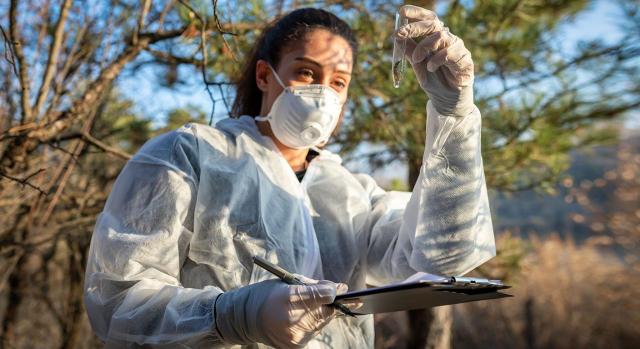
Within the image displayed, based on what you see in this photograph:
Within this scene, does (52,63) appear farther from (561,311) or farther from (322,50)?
(561,311)

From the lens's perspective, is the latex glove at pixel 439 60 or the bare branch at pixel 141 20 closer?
the latex glove at pixel 439 60

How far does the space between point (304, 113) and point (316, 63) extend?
142mm

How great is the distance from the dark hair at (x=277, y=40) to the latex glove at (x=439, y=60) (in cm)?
36

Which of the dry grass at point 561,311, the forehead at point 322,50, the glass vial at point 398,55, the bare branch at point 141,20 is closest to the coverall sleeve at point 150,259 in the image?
the forehead at point 322,50

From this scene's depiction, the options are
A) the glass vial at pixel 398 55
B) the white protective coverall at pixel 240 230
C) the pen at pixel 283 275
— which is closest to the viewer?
the pen at pixel 283 275

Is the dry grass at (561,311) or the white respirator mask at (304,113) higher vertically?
the white respirator mask at (304,113)

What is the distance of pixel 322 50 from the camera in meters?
1.68

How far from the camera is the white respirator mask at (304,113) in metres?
1.65

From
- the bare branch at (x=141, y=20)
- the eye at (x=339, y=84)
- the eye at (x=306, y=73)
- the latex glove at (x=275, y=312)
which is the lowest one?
the latex glove at (x=275, y=312)

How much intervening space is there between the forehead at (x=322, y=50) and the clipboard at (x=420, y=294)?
0.71 meters

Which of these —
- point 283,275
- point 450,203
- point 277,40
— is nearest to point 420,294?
point 283,275

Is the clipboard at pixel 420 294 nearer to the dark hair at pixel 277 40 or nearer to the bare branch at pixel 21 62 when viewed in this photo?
the dark hair at pixel 277 40

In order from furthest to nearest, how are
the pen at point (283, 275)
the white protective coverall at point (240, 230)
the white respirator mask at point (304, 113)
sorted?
the white respirator mask at point (304, 113), the white protective coverall at point (240, 230), the pen at point (283, 275)

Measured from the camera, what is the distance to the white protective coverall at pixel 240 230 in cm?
130
